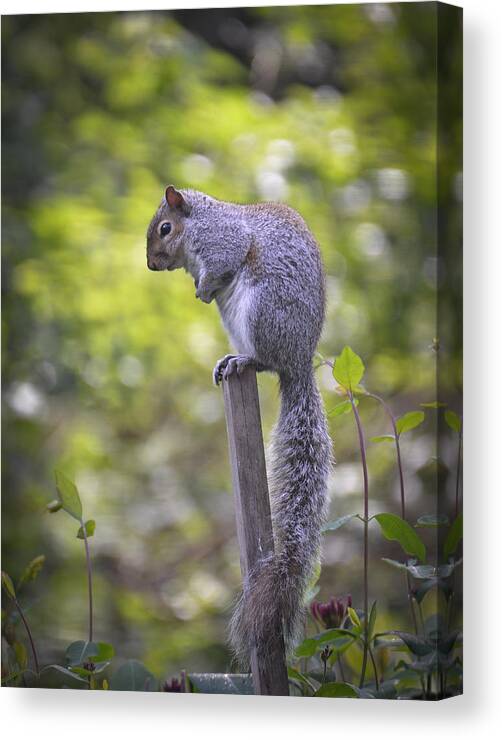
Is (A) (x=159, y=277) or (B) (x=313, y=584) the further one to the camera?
(A) (x=159, y=277)

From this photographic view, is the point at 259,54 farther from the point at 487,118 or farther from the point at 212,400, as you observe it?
the point at 212,400

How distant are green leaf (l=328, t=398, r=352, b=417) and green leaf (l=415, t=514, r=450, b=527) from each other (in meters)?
0.37

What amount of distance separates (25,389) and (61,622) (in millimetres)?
703

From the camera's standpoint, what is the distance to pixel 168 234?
3828 millimetres

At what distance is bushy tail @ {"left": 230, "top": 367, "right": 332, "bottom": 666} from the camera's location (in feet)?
12.1

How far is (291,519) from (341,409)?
0.34m

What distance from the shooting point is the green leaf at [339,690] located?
3.65 metres

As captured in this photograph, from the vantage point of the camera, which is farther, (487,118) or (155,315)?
(155,315)

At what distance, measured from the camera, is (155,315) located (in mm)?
3955

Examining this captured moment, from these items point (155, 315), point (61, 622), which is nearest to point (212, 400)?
point (155, 315)

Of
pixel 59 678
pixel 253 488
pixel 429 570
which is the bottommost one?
pixel 59 678

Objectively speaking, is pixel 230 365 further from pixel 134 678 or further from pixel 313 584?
pixel 134 678

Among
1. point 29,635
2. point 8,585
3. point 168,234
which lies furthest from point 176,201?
point 29,635

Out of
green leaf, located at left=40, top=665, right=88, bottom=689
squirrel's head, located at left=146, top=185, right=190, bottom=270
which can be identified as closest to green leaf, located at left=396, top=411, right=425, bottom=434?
squirrel's head, located at left=146, top=185, right=190, bottom=270
